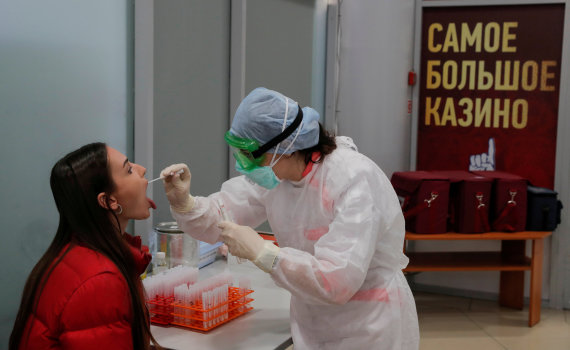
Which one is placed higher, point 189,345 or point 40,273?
point 40,273

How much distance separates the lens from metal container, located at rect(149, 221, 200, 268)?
238 centimetres

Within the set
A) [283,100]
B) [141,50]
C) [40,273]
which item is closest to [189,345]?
[40,273]

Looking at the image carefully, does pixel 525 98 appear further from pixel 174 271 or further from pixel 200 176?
pixel 174 271

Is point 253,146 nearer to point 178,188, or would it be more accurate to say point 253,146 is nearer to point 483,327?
point 178,188

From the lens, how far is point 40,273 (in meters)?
1.48

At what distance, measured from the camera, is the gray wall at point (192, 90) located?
100.0 inches

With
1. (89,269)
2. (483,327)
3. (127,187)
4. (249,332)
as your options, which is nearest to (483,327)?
(483,327)

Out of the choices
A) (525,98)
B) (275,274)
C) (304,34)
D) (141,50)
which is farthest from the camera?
(525,98)

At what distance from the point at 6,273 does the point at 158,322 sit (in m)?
0.49

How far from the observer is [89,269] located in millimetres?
1457

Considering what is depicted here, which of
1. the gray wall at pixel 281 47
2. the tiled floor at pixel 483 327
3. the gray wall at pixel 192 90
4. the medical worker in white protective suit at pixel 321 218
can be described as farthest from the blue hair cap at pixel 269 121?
the tiled floor at pixel 483 327

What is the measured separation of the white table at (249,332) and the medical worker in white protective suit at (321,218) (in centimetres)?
9

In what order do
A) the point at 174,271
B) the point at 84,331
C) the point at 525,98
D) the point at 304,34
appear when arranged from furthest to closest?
the point at 525,98
the point at 304,34
the point at 174,271
the point at 84,331

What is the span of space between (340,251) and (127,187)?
61cm
